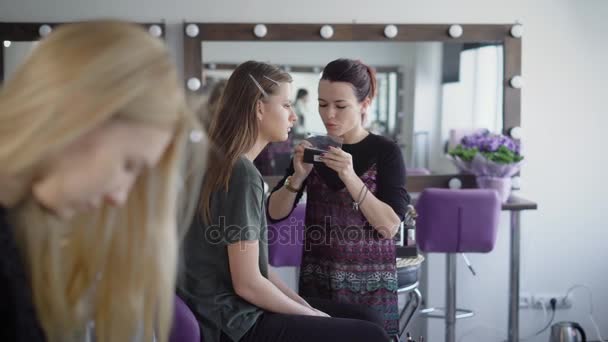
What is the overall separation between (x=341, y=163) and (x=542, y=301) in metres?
1.95

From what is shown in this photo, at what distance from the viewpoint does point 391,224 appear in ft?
5.79

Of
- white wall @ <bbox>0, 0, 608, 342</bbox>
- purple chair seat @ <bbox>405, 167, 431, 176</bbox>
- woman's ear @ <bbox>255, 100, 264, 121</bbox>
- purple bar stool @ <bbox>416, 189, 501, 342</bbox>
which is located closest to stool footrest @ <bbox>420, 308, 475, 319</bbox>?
white wall @ <bbox>0, 0, 608, 342</bbox>

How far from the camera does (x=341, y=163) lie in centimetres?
173

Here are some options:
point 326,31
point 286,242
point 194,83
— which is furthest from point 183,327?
point 326,31

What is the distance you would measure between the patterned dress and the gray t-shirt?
320 millimetres

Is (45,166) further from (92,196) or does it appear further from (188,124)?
(188,124)

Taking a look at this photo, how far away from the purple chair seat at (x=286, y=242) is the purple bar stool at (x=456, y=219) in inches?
18.5

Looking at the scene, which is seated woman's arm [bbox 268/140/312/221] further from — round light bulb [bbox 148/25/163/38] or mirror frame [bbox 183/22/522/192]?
round light bulb [bbox 148/25/163/38]

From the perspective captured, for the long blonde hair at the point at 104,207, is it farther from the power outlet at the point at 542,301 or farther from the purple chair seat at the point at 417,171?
the power outlet at the point at 542,301

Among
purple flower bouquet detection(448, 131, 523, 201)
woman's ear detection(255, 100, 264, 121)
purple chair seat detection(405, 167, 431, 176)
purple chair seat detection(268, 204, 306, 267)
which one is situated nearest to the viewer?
woman's ear detection(255, 100, 264, 121)

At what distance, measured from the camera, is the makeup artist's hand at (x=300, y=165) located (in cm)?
182

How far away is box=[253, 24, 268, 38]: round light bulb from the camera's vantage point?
3.02 m

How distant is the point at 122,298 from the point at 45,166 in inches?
8.4

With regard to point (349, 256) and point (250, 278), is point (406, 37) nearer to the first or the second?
point (349, 256)
